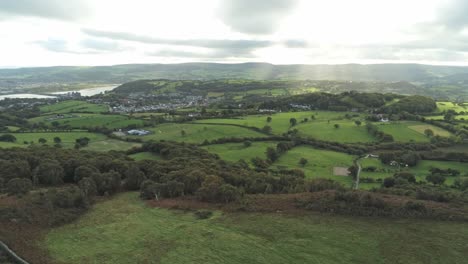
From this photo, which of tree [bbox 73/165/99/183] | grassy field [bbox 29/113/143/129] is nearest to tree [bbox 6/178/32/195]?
tree [bbox 73/165/99/183]

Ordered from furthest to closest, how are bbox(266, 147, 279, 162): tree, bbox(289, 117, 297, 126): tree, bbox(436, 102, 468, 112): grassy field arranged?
bbox(436, 102, 468, 112): grassy field, bbox(289, 117, 297, 126): tree, bbox(266, 147, 279, 162): tree

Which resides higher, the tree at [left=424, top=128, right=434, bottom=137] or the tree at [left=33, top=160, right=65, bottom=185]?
the tree at [left=33, top=160, right=65, bottom=185]

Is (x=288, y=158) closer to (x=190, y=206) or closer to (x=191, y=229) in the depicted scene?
(x=190, y=206)

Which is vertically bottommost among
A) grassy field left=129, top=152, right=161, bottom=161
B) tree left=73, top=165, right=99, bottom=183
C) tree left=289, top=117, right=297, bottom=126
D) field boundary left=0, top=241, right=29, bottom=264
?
grassy field left=129, top=152, right=161, bottom=161

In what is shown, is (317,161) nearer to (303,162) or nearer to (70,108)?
(303,162)

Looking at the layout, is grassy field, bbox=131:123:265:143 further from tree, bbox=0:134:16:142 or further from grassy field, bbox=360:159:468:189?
grassy field, bbox=360:159:468:189

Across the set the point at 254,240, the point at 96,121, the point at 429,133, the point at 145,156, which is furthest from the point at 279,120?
the point at 254,240

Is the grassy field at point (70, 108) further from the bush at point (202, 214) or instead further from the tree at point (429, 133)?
the bush at point (202, 214)
